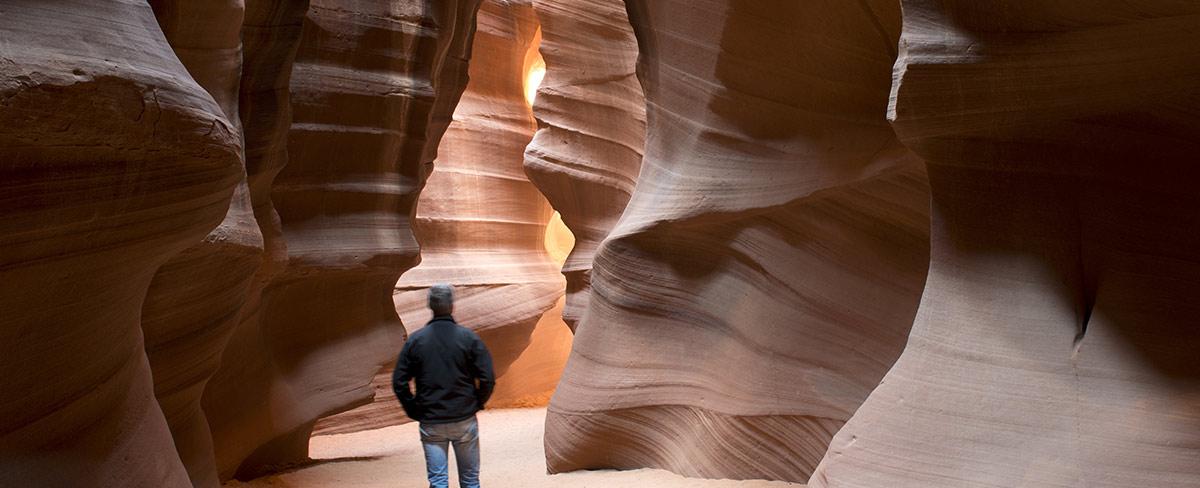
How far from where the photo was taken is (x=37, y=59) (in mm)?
2744

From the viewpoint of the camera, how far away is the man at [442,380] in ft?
18.5

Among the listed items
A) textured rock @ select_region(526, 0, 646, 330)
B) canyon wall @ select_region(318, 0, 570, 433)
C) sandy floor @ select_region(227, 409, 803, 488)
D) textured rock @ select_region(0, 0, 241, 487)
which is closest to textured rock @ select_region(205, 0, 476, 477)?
sandy floor @ select_region(227, 409, 803, 488)

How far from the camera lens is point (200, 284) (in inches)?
212

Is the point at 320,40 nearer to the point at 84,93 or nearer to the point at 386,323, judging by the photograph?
the point at 386,323

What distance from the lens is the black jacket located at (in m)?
5.62

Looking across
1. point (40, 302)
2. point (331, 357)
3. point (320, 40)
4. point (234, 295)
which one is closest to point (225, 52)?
point (234, 295)

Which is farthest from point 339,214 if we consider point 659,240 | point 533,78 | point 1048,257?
point 533,78

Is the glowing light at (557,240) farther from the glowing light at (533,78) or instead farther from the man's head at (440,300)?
the man's head at (440,300)

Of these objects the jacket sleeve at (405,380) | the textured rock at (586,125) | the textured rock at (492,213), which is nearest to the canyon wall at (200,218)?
the jacket sleeve at (405,380)

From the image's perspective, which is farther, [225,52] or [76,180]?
[225,52]

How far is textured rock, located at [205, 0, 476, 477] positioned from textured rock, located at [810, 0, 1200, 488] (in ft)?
16.5

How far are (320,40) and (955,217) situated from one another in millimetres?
5741

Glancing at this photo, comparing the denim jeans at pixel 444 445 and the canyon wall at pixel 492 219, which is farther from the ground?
the denim jeans at pixel 444 445

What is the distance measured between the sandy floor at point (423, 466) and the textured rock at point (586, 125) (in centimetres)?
187
